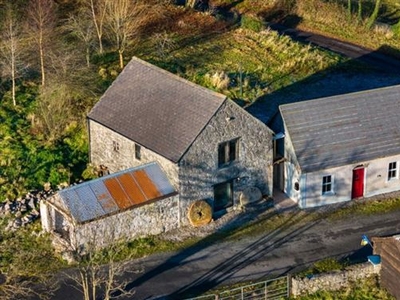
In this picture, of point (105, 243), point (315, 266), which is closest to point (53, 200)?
point (105, 243)

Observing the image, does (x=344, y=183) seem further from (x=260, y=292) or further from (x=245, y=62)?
(x=245, y=62)

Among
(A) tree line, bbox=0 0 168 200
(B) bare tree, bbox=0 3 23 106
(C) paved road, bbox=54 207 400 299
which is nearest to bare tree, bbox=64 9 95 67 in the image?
(A) tree line, bbox=0 0 168 200

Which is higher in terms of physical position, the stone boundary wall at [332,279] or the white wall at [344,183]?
the white wall at [344,183]

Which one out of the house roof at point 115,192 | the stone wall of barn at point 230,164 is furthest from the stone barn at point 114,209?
the stone wall of barn at point 230,164

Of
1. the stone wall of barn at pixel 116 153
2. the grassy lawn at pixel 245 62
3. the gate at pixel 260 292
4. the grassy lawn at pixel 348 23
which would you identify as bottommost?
the gate at pixel 260 292

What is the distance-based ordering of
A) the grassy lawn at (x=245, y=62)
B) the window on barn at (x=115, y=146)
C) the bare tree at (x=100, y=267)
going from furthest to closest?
the grassy lawn at (x=245, y=62)
the window on barn at (x=115, y=146)
the bare tree at (x=100, y=267)

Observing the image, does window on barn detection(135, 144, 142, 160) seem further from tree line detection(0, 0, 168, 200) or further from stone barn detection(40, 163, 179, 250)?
tree line detection(0, 0, 168, 200)

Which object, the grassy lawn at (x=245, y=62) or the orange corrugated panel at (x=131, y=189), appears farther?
the grassy lawn at (x=245, y=62)

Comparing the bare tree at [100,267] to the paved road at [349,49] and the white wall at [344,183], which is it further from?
the paved road at [349,49]
